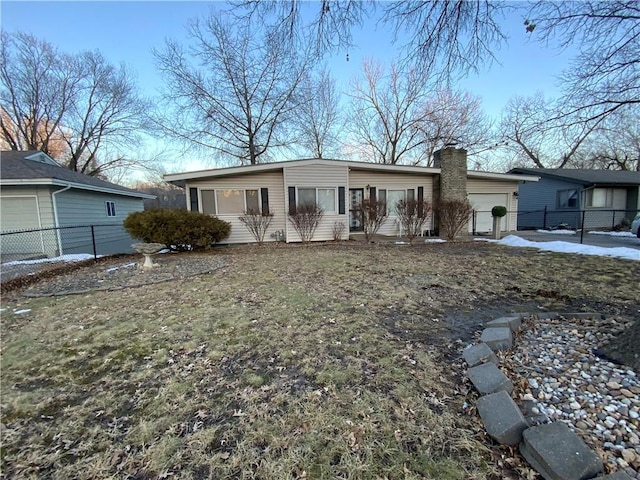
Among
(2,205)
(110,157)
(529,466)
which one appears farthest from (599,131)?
(110,157)

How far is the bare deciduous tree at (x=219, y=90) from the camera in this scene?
1531 centimetres

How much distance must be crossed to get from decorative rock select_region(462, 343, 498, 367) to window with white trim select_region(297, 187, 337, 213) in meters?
8.26

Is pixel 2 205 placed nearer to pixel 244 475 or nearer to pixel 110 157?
pixel 244 475

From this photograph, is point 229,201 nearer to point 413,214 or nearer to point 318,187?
point 318,187

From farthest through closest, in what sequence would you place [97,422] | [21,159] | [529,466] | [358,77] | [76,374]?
[358,77] → [21,159] → [76,374] → [97,422] → [529,466]

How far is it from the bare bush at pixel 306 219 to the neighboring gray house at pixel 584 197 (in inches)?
427

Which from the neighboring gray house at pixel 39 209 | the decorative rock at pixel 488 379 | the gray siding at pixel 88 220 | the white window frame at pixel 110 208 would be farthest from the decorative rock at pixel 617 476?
the white window frame at pixel 110 208

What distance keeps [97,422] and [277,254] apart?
6.38m

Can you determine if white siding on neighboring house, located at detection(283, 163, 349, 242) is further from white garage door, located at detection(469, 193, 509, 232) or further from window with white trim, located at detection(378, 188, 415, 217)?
white garage door, located at detection(469, 193, 509, 232)

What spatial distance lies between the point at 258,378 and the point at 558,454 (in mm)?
1805

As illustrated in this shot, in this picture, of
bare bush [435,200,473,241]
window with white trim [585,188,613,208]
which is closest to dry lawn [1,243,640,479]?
bare bush [435,200,473,241]

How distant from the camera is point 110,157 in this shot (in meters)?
21.9

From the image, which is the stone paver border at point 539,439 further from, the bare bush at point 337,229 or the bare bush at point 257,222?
the bare bush at point 257,222

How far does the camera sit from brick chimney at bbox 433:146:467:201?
1095 cm
